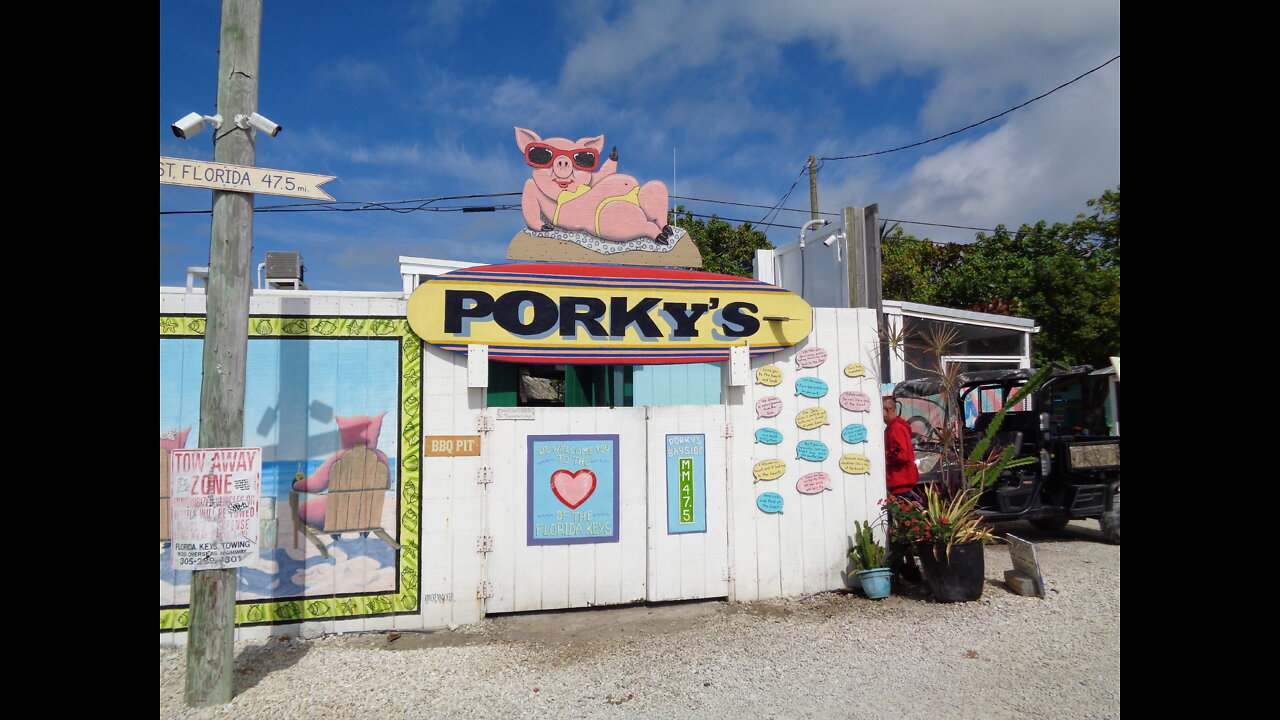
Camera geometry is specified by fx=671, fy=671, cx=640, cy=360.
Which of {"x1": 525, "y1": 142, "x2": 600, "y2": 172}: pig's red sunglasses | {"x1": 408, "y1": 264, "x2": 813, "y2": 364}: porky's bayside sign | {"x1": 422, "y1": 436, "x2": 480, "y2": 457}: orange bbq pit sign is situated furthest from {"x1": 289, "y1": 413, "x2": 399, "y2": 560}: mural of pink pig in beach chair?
{"x1": 525, "y1": 142, "x2": 600, "y2": 172}: pig's red sunglasses

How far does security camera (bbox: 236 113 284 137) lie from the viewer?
4852 millimetres

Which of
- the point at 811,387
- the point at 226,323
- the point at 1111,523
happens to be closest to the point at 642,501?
the point at 811,387

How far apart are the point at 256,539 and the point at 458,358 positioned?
229 cm

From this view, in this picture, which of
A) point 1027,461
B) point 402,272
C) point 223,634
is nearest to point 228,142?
point 223,634

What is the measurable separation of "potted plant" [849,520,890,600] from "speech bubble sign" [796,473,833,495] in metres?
0.59

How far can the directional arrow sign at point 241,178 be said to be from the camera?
468 centimetres

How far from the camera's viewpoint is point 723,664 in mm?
5230

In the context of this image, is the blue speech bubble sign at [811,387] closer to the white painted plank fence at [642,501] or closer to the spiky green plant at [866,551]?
the white painted plank fence at [642,501]

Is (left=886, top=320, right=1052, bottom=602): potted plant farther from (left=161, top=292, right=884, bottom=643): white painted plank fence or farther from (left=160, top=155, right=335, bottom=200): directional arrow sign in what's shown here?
(left=160, top=155, right=335, bottom=200): directional arrow sign

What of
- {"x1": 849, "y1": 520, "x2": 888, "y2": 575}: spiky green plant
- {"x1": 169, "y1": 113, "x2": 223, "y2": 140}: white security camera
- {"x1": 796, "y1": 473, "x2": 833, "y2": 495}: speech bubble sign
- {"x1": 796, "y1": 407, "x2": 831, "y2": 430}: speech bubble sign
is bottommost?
{"x1": 849, "y1": 520, "x2": 888, "y2": 575}: spiky green plant

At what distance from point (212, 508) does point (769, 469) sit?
191 inches

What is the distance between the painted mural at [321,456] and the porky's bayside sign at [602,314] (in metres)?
0.57

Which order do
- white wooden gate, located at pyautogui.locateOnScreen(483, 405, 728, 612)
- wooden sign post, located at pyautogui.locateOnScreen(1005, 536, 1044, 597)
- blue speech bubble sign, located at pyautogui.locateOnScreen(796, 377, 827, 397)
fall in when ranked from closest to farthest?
white wooden gate, located at pyautogui.locateOnScreen(483, 405, 728, 612) < wooden sign post, located at pyautogui.locateOnScreen(1005, 536, 1044, 597) < blue speech bubble sign, located at pyautogui.locateOnScreen(796, 377, 827, 397)

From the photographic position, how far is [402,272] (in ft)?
33.3
